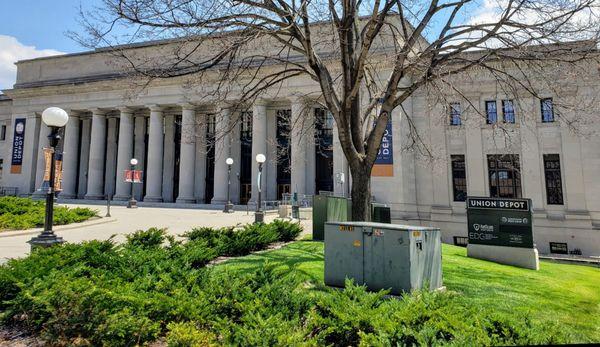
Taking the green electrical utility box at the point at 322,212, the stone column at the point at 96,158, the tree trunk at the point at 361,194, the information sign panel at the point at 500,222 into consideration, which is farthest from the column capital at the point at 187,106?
the information sign panel at the point at 500,222

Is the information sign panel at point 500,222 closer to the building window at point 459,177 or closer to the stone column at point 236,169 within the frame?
the building window at point 459,177

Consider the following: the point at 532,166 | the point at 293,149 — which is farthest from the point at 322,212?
the point at 532,166

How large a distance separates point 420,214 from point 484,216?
58.4 feet

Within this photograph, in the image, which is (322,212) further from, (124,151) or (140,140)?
(140,140)

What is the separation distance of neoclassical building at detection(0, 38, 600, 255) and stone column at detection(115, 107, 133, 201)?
0.12m

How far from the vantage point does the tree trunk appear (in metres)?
11.2

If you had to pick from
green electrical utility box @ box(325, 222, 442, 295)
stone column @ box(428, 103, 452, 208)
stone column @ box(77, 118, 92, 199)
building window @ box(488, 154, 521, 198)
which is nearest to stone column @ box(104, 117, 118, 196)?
stone column @ box(77, 118, 92, 199)

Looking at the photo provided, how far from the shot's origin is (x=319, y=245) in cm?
1302

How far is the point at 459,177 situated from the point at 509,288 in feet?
82.2

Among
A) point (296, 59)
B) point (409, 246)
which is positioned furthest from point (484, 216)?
point (296, 59)

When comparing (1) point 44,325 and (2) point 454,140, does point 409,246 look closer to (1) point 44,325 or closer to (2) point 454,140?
(1) point 44,325

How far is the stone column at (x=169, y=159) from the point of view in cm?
4569

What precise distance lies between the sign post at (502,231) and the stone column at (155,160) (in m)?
35.5

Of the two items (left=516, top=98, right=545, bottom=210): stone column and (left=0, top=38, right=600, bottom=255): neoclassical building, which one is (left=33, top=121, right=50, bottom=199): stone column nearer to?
(left=0, top=38, right=600, bottom=255): neoclassical building
